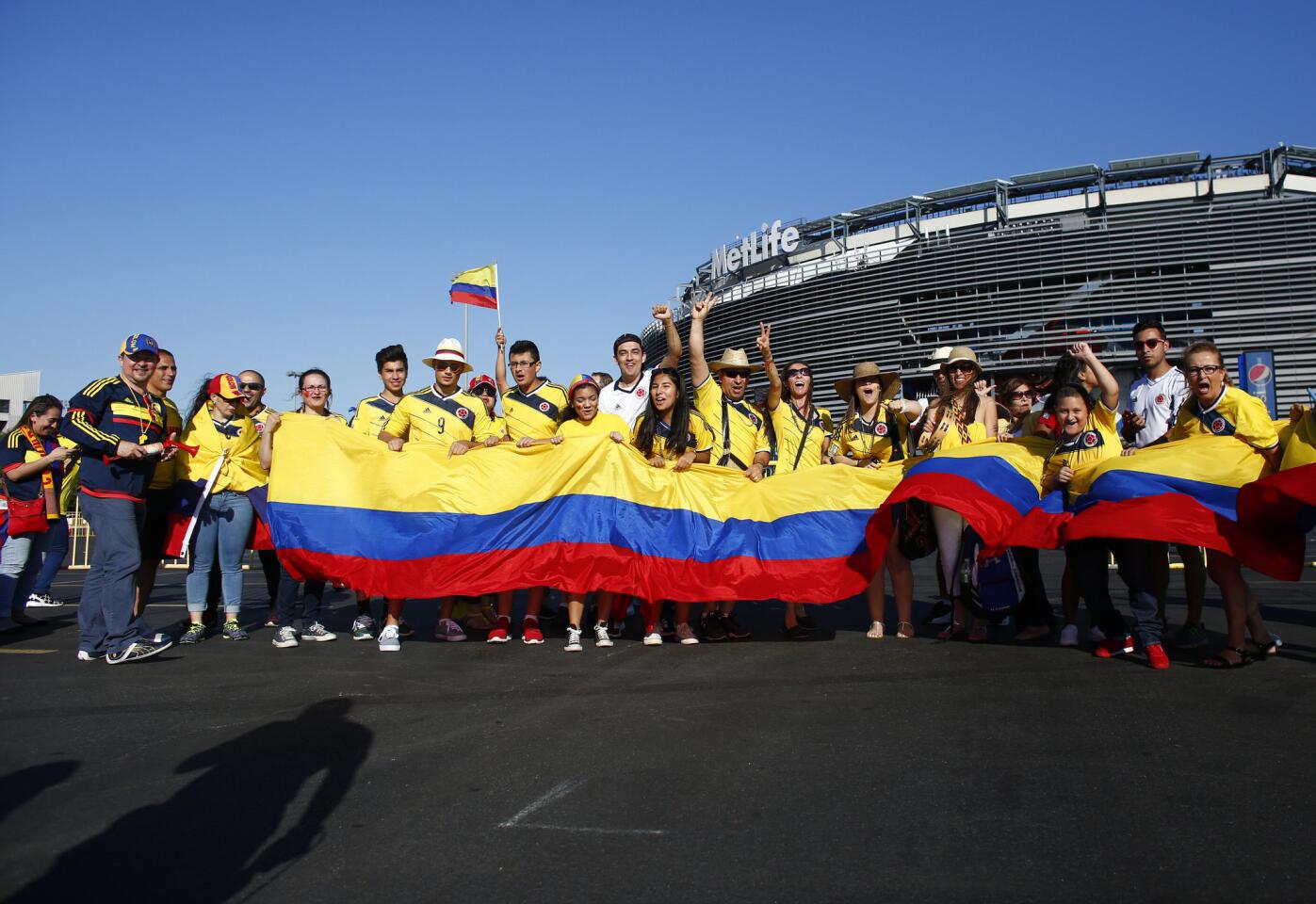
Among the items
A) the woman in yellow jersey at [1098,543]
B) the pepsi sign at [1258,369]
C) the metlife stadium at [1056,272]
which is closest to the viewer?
the woman in yellow jersey at [1098,543]

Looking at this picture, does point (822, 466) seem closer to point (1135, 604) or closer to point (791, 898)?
point (1135, 604)

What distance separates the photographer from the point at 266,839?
343 centimetres

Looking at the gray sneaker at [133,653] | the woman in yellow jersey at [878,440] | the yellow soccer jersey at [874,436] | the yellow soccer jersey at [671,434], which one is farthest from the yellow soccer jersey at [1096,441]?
the gray sneaker at [133,653]

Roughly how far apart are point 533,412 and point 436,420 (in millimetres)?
845

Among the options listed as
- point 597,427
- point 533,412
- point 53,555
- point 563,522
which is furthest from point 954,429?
point 53,555

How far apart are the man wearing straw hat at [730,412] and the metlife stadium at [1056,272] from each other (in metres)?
41.6

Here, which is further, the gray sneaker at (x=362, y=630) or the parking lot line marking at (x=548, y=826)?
the gray sneaker at (x=362, y=630)

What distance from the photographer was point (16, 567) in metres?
9.01

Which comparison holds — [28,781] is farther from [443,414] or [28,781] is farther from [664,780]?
[443,414]

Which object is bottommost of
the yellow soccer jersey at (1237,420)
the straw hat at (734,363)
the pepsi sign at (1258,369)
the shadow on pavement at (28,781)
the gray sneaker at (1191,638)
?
the gray sneaker at (1191,638)

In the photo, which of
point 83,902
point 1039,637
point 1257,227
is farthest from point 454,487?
point 1257,227

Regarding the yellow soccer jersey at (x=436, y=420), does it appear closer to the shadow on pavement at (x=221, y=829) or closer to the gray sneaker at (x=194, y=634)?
the gray sneaker at (x=194, y=634)

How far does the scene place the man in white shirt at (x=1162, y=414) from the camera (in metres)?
7.09

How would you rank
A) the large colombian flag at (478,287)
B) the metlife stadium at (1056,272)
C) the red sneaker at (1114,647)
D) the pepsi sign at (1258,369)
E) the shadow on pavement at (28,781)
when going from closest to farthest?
the shadow on pavement at (28,781)
the red sneaker at (1114,647)
the large colombian flag at (478,287)
the pepsi sign at (1258,369)
the metlife stadium at (1056,272)
